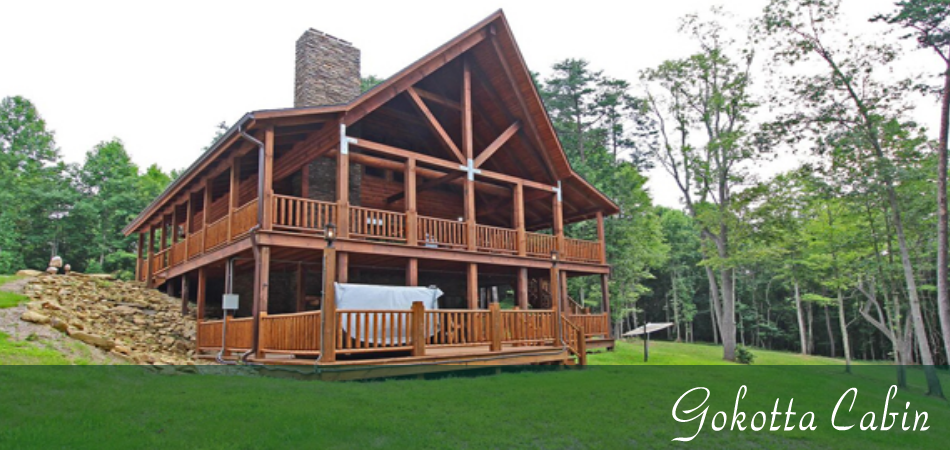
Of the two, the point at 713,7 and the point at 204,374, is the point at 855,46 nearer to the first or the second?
the point at 713,7

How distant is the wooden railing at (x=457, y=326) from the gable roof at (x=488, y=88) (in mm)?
5181

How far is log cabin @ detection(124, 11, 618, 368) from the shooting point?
37.2ft

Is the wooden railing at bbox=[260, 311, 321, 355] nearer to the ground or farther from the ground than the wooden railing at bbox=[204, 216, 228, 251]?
nearer to the ground

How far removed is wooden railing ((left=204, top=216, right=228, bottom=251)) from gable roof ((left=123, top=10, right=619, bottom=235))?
61.0 inches

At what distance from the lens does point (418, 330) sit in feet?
33.2

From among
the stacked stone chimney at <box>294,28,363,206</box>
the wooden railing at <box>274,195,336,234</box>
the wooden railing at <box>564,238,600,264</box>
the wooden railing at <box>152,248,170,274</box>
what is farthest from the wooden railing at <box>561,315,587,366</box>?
the wooden railing at <box>152,248,170,274</box>

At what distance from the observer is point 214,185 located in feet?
57.8

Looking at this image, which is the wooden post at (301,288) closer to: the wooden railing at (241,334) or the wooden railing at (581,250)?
the wooden railing at (241,334)

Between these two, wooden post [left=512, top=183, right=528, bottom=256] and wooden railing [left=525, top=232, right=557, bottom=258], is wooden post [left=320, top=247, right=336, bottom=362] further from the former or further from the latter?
wooden railing [left=525, top=232, right=557, bottom=258]

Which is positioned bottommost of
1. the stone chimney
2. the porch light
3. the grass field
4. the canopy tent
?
the grass field

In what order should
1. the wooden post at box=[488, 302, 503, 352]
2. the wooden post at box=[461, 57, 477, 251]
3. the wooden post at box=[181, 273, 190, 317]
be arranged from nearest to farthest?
1. the wooden post at box=[488, 302, 503, 352]
2. the wooden post at box=[461, 57, 477, 251]
3. the wooden post at box=[181, 273, 190, 317]

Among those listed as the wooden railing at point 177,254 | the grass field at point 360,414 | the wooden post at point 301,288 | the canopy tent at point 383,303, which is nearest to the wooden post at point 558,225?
the canopy tent at point 383,303

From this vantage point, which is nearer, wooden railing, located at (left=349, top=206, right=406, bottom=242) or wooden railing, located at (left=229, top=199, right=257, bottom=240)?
wooden railing, located at (left=229, top=199, right=257, bottom=240)

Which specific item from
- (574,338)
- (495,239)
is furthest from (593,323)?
(495,239)
